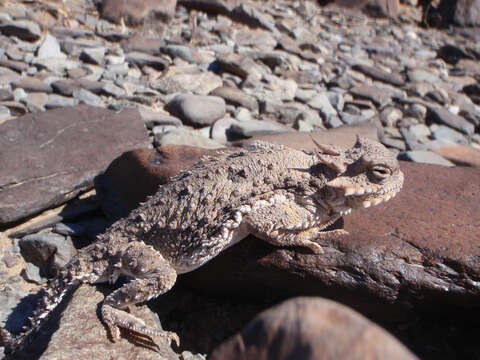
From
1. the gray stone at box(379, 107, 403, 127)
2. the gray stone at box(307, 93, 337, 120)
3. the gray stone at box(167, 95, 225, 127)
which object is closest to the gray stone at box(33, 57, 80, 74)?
Result: the gray stone at box(167, 95, 225, 127)

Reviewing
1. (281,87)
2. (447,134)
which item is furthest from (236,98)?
(447,134)

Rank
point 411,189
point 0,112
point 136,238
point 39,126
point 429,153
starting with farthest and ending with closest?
point 429,153, point 0,112, point 39,126, point 411,189, point 136,238

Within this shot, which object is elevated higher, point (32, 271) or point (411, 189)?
point (411, 189)

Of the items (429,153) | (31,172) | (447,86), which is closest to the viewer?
(31,172)

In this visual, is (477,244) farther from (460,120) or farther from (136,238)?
(460,120)

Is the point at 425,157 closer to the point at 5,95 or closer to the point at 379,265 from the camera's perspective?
the point at 379,265

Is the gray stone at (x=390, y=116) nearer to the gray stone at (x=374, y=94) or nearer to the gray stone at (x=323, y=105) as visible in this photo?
the gray stone at (x=374, y=94)

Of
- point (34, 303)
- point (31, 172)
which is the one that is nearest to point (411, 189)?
point (34, 303)
